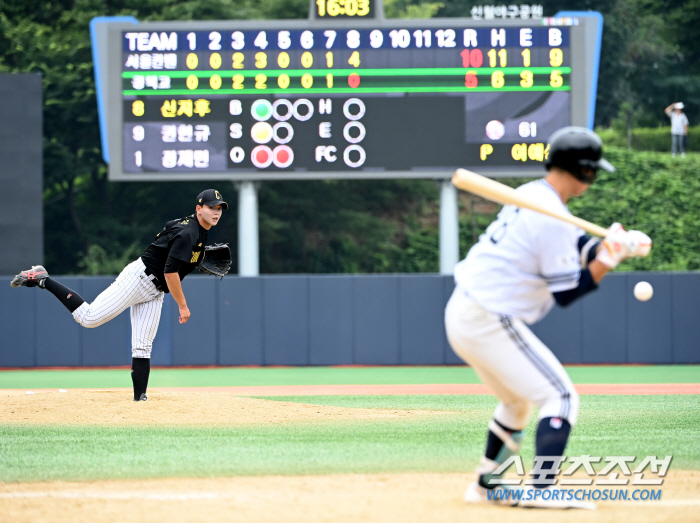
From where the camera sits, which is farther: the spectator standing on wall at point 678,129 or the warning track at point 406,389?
the spectator standing on wall at point 678,129

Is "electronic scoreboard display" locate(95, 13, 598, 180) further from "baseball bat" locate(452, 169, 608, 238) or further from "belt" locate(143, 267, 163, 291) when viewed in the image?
"baseball bat" locate(452, 169, 608, 238)

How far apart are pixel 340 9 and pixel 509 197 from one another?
9.62 m

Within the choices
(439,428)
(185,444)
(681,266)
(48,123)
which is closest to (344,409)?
(439,428)

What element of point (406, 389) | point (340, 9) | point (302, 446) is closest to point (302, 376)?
point (406, 389)

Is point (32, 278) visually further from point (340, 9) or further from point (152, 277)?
point (340, 9)

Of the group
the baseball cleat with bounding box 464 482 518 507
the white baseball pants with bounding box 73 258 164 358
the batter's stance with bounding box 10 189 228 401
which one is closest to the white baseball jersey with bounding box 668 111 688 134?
the batter's stance with bounding box 10 189 228 401

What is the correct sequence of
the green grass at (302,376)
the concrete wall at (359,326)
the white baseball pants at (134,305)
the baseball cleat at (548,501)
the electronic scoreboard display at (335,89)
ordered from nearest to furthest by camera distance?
1. the baseball cleat at (548,501)
2. the white baseball pants at (134,305)
3. the green grass at (302,376)
4. the electronic scoreboard display at (335,89)
5. the concrete wall at (359,326)

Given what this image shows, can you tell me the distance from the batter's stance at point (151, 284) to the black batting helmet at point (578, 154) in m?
3.66

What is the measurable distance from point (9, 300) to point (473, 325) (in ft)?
35.3

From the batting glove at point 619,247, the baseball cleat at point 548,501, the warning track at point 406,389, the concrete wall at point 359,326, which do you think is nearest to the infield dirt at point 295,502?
the baseball cleat at point 548,501

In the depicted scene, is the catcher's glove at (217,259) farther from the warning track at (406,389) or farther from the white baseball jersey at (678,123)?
the white baseball jersey at (678,123)

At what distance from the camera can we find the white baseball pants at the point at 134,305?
7.12 meters

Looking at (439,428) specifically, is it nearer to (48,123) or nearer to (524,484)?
(524,484)

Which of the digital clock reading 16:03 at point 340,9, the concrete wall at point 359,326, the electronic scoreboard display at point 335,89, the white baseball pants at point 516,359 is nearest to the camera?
the white baseball pants at point 516,359
